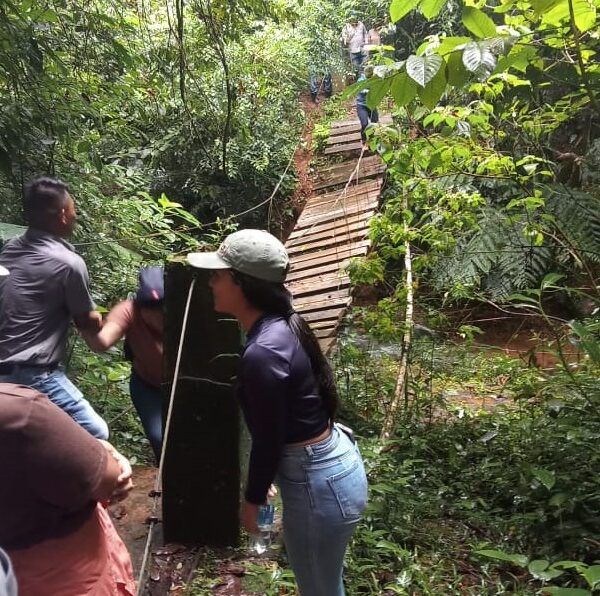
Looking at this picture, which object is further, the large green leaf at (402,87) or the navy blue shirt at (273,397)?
the large green leaf at (402,87)

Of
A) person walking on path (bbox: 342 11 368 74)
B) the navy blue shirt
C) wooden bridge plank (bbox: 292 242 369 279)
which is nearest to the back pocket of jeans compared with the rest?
the navy blue shirt

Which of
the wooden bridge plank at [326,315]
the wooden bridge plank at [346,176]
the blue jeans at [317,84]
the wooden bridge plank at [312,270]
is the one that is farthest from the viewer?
the blue jeans at [317,84]

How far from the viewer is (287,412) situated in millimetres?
1526

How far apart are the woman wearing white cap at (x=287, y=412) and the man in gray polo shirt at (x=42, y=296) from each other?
2.90ft

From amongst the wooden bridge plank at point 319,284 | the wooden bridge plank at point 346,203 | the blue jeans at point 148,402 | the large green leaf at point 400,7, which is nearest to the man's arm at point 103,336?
the blue jeans at point 148,402

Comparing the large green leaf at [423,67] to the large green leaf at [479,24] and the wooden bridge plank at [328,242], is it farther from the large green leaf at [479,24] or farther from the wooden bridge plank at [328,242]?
the wooden bridge plank at [328,242]

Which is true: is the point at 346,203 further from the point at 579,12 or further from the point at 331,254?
the point at 579,12

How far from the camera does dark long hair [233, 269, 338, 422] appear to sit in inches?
62.4

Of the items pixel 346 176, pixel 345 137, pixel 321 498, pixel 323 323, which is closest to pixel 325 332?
pixel 323 323

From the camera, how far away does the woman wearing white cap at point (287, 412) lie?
1.48 m

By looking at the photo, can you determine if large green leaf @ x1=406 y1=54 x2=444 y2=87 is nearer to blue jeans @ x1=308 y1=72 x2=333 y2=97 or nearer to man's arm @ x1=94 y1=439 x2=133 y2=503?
man's arm @ x1=94 y1=439 x2=133 y2=503

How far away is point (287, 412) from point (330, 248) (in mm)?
4510

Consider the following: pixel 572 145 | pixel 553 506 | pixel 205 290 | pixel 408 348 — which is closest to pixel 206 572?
pixel 205 290

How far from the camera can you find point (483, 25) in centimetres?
164
